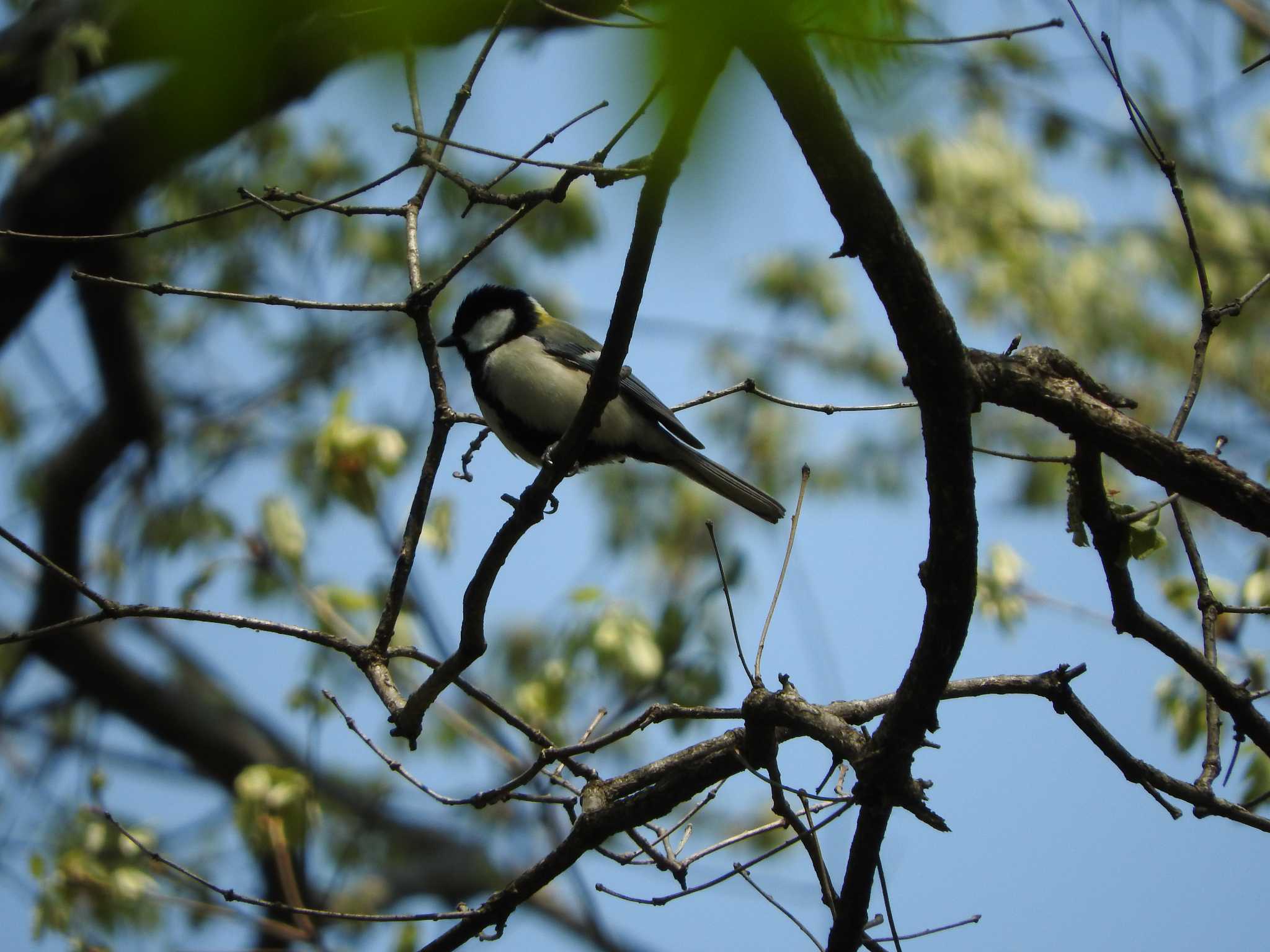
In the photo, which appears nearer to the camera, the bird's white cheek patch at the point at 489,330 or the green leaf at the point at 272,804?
the green leaf at the point at 272,804

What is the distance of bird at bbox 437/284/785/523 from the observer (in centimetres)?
379

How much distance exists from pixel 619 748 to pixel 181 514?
9.71ft

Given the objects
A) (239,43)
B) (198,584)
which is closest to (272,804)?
(198,584)

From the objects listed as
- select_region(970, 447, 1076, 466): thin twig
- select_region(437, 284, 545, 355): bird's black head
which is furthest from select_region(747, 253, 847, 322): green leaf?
select_region(970, 447, 1076, 466): thin twig

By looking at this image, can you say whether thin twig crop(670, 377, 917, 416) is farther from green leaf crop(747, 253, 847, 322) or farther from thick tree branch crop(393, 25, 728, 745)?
green leaf crop(747, 253, 847, 322)

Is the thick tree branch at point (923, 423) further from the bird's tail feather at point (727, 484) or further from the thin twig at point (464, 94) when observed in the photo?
the bird's tail feather at point (727, 484)

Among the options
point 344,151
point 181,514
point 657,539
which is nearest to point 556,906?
point 657,539

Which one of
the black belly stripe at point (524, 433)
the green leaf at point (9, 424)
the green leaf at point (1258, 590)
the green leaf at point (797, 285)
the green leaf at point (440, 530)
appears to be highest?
the green leaf at point (797, 285)

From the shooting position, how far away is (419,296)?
2.61 metres

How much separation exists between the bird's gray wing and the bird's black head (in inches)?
5.3

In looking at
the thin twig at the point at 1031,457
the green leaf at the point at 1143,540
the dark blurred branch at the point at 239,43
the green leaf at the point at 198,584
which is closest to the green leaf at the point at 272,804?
the green leaf at the point at 198,584

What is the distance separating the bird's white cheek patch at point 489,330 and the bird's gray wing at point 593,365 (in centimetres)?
18

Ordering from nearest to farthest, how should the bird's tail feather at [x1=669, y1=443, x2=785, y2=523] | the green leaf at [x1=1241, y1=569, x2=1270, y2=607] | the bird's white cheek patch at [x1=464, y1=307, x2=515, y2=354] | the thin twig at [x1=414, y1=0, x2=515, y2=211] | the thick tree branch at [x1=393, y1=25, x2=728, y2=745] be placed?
the thin twig at [x1=414, y1=0, x2=515, y2=211] → the thick tree branch at [x1=393, y1=25, x2=728, y2=745] → the green leaf at [x1=1241, y1=569, x2=1270, y2=607] → the bird's tail feather at [x1=669, y1=443, x2=785, y2=523] → the bird's white cheek patch at [x1=464, y1=307, x2=515, y2=354]

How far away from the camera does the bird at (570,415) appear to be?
12.4ft
